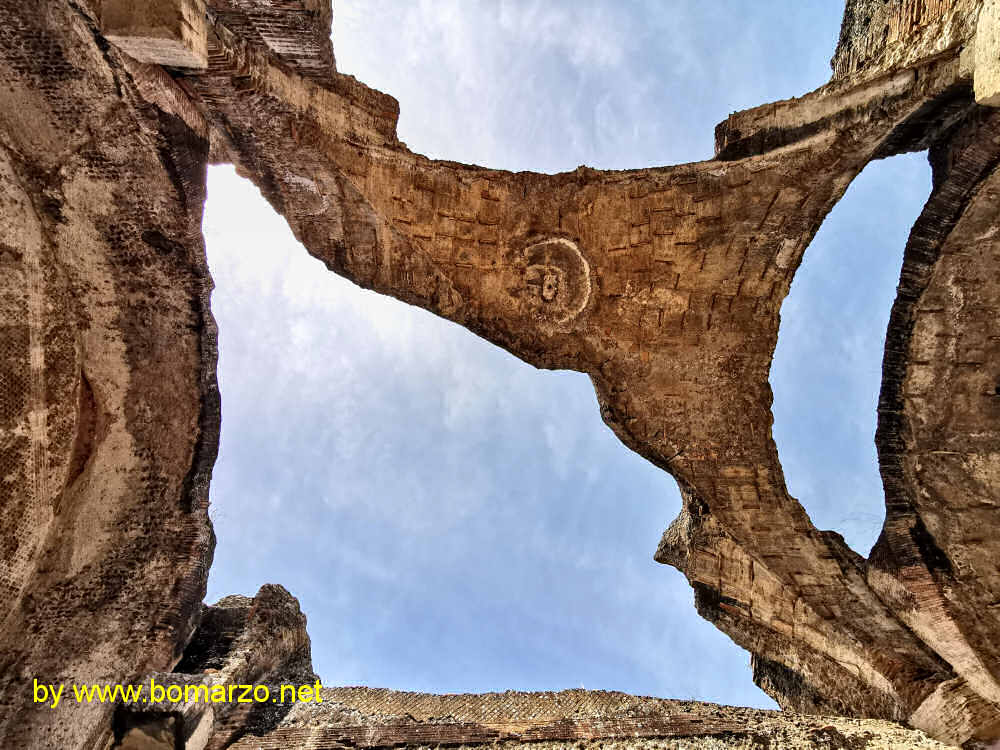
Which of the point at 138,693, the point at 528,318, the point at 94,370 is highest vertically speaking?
the point at 528,318

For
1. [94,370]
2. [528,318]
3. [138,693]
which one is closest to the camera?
[138,693]

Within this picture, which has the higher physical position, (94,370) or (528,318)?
(528,318)

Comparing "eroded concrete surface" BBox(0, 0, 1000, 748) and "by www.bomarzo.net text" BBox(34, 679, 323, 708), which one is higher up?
"eroded concrete surface" BBox(0, 0, 1000, 748)

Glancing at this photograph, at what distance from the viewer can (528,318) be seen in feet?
19.5

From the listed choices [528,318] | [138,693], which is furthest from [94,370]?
[528,318]

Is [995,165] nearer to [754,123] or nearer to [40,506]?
[754,123]

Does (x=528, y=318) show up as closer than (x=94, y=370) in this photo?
No

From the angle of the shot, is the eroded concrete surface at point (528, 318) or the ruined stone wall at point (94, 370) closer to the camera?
the ruined stone wall at point (94, 370)

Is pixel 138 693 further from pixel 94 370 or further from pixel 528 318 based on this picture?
pixel 528 318

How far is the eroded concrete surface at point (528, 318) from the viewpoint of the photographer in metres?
3.87

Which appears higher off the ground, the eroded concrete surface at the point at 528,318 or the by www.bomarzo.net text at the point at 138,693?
the eroded concrete surface at the point at 528,318

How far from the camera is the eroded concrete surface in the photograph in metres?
3.87

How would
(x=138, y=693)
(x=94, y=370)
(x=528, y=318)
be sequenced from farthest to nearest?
1. (x=528, y=318)
2. (x=94, y=370)
3. (x=138, y=693)

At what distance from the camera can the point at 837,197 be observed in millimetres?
5512
